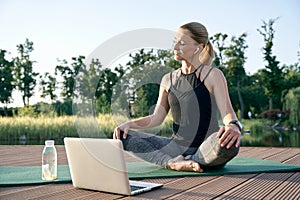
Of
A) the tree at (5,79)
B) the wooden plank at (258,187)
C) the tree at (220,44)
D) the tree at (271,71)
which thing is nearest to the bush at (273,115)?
the tree at (271,71)

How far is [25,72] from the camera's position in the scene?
14383mm

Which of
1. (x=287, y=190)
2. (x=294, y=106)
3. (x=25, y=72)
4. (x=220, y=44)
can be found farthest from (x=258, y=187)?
(x=220, y=44)

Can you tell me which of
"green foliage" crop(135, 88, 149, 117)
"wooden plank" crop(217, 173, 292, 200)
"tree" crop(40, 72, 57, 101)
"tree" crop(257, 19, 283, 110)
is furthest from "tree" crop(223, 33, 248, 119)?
"wooden plank" crop(217, 173, 292, 200)

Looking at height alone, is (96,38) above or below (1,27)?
below

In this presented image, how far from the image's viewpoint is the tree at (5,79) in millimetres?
13906

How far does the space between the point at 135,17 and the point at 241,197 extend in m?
1.60

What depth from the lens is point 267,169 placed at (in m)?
2.22

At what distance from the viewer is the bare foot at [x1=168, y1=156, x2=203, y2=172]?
6.93 ft

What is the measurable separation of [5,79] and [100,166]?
1346 cm

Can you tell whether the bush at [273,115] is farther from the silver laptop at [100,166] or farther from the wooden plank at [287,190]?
the silver laptop at [100,166]

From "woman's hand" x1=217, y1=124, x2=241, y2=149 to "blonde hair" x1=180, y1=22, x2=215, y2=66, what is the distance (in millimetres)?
611

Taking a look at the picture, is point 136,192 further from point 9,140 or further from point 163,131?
point 9,140

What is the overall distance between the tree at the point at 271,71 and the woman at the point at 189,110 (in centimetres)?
1717

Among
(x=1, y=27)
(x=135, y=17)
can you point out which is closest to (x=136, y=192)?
(x=135, y=17)
